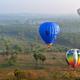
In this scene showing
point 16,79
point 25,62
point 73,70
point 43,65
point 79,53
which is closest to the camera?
point 16,79

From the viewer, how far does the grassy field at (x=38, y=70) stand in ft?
78.8

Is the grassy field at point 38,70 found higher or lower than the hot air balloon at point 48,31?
lower

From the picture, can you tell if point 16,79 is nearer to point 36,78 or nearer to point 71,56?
point 36,78

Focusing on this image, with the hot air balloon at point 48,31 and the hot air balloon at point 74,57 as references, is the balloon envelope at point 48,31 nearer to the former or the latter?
the hot air balloon at point 48,31

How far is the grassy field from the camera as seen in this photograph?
2402cm

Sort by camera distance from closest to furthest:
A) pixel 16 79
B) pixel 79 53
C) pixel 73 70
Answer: pixel 16 79
pixel 79 53
pixel 73 70

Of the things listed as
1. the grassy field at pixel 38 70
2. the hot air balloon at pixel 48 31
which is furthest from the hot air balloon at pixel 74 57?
the hot air balloon at pixel 48 31

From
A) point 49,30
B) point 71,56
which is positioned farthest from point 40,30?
point 71,56

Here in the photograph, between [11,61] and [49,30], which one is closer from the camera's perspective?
[49,30]

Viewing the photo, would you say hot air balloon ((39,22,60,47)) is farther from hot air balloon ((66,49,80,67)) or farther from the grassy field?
the grassy field

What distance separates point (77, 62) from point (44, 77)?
2.87 meters

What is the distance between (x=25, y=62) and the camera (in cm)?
3512

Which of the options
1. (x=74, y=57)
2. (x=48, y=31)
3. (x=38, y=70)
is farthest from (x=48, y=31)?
(x=38, y=70)

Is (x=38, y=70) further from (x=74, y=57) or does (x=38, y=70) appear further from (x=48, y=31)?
(x=48, y=31)
